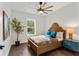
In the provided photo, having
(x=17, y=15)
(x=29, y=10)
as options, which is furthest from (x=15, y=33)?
(x=29, y=10)

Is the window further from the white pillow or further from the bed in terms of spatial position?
the white pillow

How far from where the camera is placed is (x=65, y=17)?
11.3 feet

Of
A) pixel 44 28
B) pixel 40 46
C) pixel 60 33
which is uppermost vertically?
pixel 44 28

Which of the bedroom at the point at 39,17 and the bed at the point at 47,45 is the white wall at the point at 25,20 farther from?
the bed at the point at 47,45

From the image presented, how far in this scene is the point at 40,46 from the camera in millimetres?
3129

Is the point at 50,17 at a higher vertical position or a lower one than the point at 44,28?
higher

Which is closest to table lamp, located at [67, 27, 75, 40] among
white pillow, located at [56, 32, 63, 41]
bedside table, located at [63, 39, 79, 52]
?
bedside table, located at [63, 39, 79, 52]

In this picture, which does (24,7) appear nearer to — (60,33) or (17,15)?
(17,15)

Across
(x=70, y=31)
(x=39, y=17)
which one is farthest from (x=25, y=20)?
(x=70, y=31)

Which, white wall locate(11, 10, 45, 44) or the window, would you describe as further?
white wall locate(11, 10, 45, 44)

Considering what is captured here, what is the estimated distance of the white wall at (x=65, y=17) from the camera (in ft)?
10.5

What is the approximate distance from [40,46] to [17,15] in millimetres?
1413

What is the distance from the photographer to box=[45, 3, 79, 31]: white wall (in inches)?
126

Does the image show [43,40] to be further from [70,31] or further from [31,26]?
[70,31]
